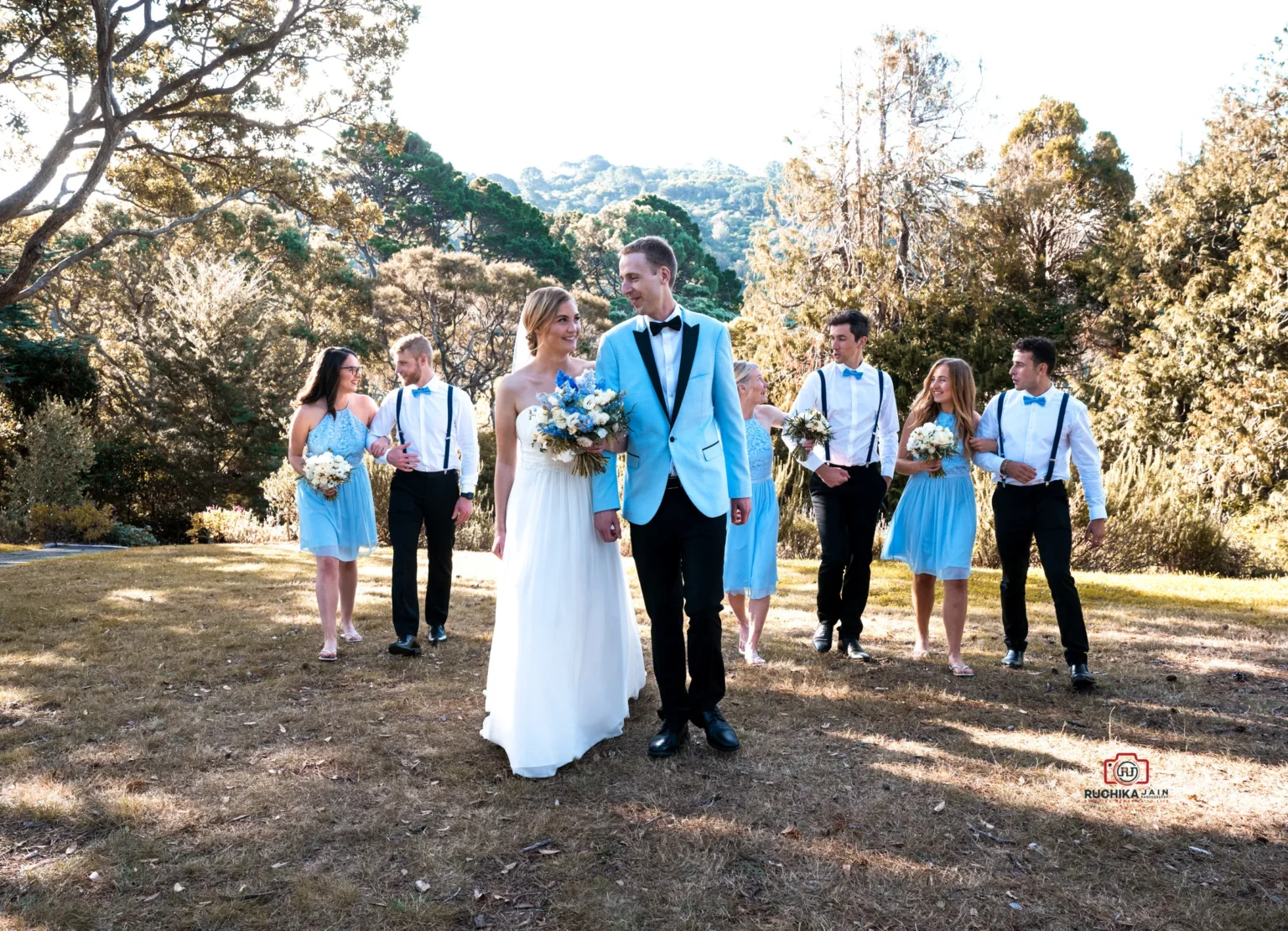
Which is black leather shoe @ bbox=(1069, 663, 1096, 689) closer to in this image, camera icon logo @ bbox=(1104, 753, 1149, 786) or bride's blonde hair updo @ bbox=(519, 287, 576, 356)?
camera icon logo @ bbox=(1104, 753, 1149, 786)

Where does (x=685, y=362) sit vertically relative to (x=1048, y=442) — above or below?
above

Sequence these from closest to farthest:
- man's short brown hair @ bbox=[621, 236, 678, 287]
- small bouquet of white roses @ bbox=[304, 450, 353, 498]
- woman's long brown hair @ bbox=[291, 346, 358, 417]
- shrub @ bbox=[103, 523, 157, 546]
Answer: man's short brown hair @ bbox=[621, 236, 678, 287], small bouquet of white roses @ bbox=[304, 450, 353, 498], woman's long brown hair @ bbox=[291, 346, 358, 417], shrub @ bbox=[103, 523, 157, 546]

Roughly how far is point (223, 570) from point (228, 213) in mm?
21342

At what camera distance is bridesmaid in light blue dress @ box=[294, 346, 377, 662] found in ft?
19.6

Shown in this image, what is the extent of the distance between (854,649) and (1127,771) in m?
2.25

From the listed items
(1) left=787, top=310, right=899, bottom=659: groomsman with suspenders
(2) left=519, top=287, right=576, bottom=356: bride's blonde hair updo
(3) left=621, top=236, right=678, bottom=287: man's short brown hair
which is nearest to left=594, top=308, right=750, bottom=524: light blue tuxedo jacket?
(3) left=621, top=236, right=678, bottom=287: man's short brown hair

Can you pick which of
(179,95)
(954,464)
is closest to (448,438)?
(954,464)

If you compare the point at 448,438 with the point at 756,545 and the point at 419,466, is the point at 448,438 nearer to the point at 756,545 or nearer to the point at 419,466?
the point at 419,466

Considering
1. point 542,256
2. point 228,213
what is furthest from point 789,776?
point 542,256

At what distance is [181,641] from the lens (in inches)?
261

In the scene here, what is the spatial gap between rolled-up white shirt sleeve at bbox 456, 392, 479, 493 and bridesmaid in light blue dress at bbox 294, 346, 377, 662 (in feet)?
2.25

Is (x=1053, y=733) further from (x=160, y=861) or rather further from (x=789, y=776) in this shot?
(x=160, y=861)

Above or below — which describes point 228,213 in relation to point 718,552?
above

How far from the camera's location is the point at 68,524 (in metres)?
15.6
